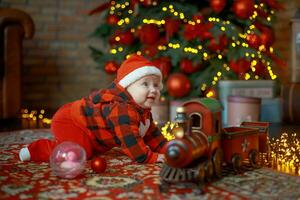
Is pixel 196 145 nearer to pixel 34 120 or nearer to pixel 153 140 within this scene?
pixel 153 140

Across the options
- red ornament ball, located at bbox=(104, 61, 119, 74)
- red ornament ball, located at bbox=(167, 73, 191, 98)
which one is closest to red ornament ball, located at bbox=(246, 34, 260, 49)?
red ornament ball, located at bbox=(167, 73, 191, 98)

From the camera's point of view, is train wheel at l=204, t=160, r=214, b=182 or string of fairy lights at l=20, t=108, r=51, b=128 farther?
string of fairy lights at l=20, t=108, r=51, b=128

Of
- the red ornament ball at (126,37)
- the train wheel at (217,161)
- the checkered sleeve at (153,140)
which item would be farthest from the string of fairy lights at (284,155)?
the red ornament ball at (126,37)

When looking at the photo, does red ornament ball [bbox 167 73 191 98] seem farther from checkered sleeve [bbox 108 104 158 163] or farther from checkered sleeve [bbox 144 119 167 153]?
checkered sleeve [bbox 108 104 158 163]

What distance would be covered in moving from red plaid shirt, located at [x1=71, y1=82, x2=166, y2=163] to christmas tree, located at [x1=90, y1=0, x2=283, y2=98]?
148cm

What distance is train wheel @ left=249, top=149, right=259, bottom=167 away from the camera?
1.73m

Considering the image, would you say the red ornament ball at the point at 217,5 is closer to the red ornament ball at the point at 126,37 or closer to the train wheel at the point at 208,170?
the red ornament ball at the point at 126,37

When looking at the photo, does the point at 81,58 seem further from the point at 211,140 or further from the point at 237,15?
the point at 211,140

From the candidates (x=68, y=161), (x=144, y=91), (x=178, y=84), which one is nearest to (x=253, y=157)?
(x=144, y=91)

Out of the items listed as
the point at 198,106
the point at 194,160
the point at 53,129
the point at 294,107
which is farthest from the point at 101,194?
the point at 294,107

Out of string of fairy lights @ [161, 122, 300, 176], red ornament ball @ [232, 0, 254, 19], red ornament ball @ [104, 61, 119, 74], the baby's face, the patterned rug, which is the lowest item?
the patterned rug

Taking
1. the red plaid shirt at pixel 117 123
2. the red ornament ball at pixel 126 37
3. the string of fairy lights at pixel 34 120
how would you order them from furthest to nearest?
the red ornament ball at pixel 126 37 < the string of fairy lights at pixel 34 120 < the red plaid shirt at pixel 117 123

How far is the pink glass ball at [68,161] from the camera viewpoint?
1.54 meters

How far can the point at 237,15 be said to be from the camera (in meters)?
3.38
